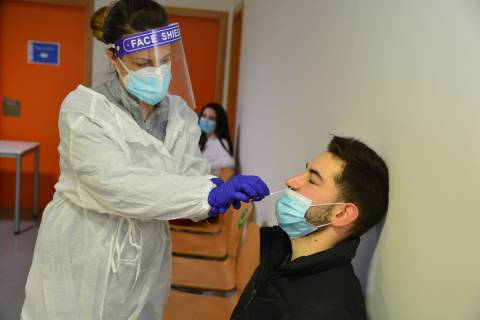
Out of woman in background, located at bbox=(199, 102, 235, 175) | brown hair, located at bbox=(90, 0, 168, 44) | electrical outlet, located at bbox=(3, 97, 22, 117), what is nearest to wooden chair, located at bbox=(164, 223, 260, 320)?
brown hair, located at bbox=(90, 0, 168, 44)

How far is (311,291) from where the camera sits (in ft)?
3.83

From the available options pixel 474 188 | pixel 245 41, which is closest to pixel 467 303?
pixel 474 188

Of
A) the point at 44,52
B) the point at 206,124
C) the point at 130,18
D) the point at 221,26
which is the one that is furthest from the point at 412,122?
the point at 44,52

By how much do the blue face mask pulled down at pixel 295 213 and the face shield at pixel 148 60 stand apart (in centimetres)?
51

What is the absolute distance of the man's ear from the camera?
1.18 metres

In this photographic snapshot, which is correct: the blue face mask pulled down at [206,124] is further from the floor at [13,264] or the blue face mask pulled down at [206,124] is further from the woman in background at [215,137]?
the floor at [13,264]

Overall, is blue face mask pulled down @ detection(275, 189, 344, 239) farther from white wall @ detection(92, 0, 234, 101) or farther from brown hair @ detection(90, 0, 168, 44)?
white wall @ detection(92, 0, 234, 101)

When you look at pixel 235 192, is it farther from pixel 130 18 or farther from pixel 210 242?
pixel 210 242

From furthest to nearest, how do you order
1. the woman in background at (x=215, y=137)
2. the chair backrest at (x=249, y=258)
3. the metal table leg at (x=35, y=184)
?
the metal table leg at (x=35, y=184), the woman in background at (x=215, y=137), the chair backrest at (x=249, y=258)

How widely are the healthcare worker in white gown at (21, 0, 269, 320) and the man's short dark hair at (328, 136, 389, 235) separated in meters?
0.21

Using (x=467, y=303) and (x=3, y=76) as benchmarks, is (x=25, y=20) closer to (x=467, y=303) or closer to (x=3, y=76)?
(x=3, y=76)

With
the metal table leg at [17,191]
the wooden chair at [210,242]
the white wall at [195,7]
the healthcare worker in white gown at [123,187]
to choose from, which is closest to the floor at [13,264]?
the metal table leg at [17,191]

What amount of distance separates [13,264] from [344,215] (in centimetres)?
296

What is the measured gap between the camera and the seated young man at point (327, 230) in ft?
3.71
